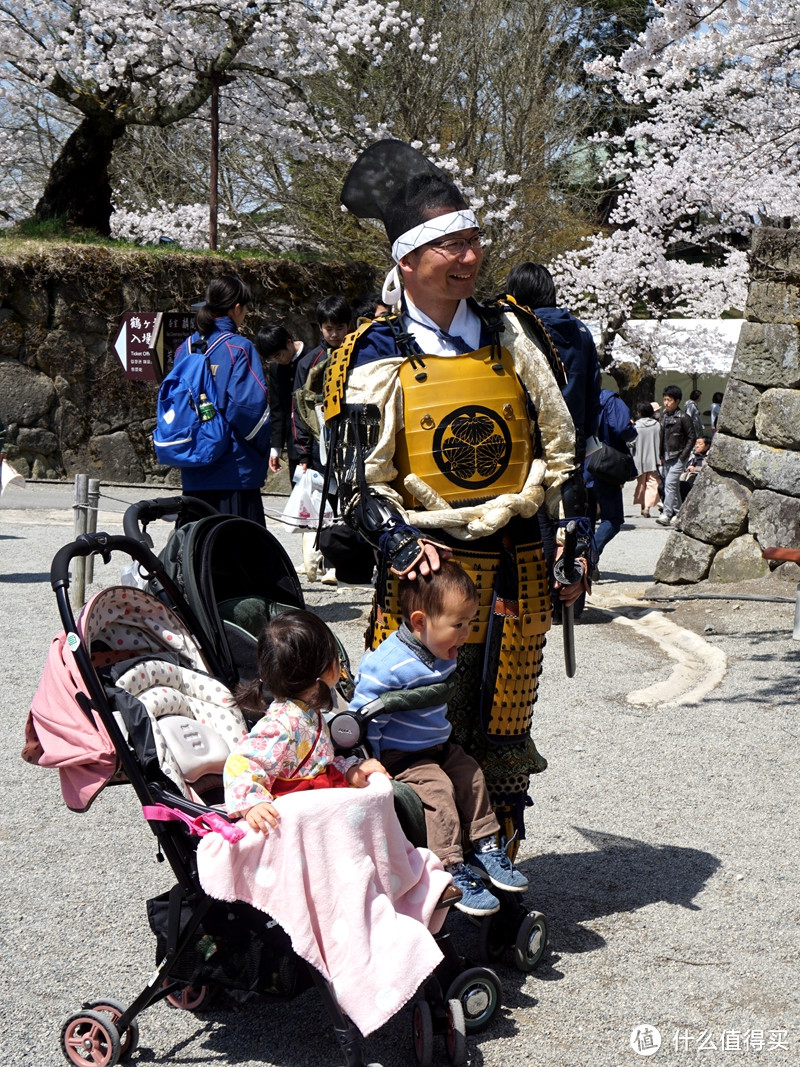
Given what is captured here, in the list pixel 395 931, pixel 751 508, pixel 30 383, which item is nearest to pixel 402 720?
pixel 395 931

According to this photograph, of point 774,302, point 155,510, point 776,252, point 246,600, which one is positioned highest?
point 776,252

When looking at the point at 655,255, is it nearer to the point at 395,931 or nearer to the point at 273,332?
the point at 273,332

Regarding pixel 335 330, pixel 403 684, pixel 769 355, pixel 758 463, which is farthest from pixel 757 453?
pixel 403 684

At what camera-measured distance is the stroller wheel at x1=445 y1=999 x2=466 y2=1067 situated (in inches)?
101

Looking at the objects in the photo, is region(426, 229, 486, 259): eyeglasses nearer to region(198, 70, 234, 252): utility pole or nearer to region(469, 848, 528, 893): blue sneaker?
region(469, 848, 528, 893): blue sneaker

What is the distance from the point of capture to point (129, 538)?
9.93ft

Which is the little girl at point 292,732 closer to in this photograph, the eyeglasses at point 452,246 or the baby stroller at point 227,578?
the baby stroller at point 227,578

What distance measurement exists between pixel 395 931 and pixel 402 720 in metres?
0.58

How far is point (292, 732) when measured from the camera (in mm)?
2590

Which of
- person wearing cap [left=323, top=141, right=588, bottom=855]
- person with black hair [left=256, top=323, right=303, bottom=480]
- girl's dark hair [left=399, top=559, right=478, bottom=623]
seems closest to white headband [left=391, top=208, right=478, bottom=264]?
person wearing cap [left=323, top=141, right=588, bottom=855]

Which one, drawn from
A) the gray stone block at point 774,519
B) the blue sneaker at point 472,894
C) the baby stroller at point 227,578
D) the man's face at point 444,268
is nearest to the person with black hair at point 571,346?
the man's face at point 444,268

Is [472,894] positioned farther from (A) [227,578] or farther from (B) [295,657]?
(A) [227,578]

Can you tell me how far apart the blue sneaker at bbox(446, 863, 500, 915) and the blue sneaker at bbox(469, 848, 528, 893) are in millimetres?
34

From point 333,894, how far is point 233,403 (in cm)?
365
